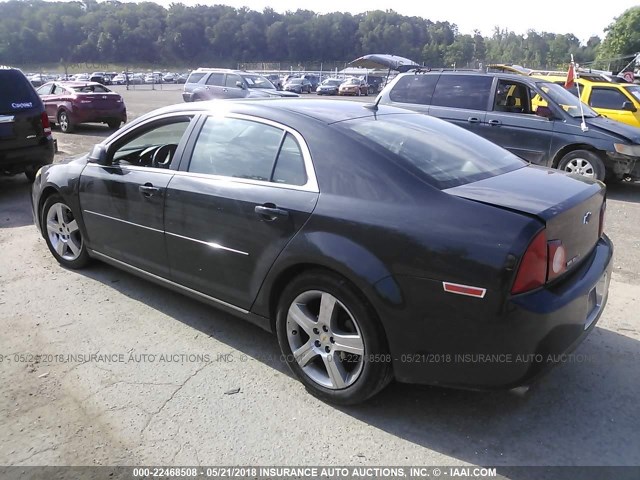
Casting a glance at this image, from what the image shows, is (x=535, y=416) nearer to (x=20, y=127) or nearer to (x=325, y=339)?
(x=325, y=339)

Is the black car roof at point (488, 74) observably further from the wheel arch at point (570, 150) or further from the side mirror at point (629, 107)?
the side mirror at point (629, 107)

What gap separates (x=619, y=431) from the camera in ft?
8.97

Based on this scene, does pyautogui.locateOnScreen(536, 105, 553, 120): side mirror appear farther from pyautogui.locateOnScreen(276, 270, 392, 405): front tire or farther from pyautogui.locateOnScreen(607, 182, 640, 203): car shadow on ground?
pyautogui.locateOnScreen(276, 270, 392, 405): front tire

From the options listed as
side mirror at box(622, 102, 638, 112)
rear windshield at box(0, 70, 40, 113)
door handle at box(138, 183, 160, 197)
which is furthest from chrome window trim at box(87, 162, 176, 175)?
side mirror at box(622, 102, 638, 112)

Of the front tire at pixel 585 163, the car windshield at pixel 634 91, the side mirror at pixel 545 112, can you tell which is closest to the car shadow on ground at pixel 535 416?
the front tire at pixel 585 163

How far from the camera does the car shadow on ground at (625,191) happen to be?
324 inches

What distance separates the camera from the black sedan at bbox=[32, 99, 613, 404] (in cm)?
244

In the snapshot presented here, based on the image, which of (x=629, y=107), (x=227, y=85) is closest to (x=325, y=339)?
(x=629, y=107)

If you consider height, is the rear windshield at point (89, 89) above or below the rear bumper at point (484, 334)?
above

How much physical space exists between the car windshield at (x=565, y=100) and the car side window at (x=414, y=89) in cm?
186

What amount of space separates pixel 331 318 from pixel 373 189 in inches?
28.9

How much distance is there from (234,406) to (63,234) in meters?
2.86

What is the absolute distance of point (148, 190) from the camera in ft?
12.5

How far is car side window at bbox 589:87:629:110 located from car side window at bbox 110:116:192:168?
9690 millimetres
